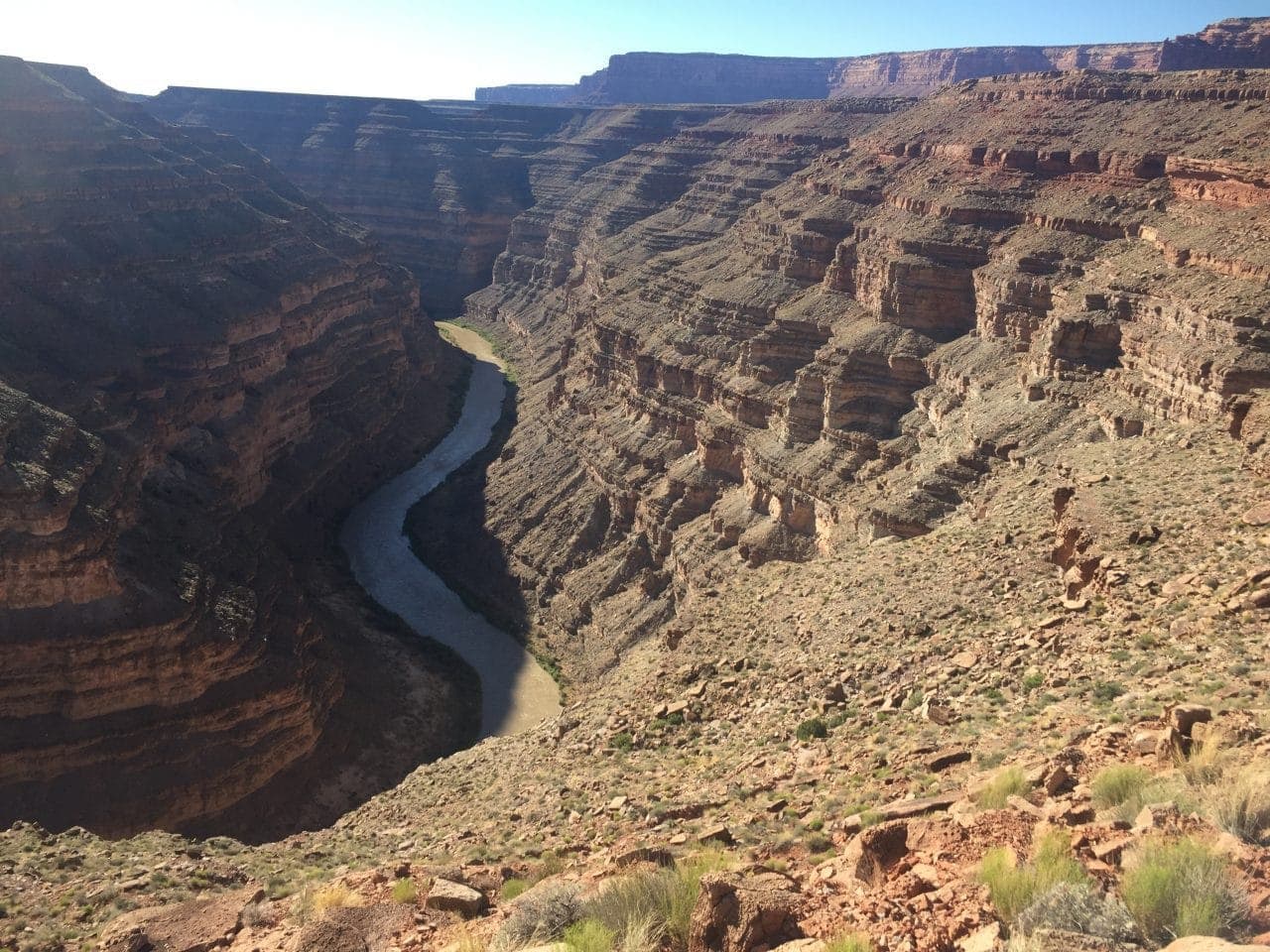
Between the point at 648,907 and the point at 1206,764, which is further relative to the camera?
the point at 1206,764

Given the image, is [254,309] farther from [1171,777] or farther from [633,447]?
[1171,777]

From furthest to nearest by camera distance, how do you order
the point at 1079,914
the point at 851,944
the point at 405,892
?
the point at 405,892, the point at 851,944, the point at 1079,914

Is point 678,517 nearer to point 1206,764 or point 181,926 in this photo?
point 181,926

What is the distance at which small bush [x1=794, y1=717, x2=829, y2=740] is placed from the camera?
22469mm

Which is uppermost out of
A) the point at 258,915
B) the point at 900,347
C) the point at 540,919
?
the point at 900,347

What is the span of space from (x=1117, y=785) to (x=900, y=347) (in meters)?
39.0

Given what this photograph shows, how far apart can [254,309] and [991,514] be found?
53.6m

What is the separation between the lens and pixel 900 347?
50219 millimetres

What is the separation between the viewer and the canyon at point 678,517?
1877 centimetres

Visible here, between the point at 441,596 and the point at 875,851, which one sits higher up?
the point at 875,851

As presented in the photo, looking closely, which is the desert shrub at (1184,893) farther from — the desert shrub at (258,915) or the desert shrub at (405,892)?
the desert shrub at (258,915)

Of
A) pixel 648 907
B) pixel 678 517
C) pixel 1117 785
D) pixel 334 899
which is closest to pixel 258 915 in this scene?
pixel 334 899

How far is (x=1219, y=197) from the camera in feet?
143

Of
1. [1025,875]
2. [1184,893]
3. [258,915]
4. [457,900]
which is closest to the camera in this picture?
[1184,893]
